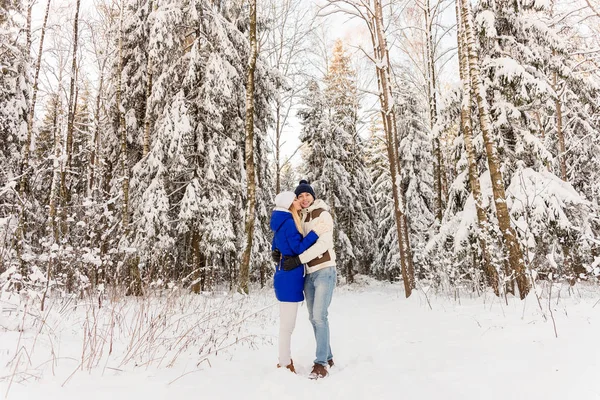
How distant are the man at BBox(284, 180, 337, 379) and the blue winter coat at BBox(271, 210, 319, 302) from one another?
0.08 m

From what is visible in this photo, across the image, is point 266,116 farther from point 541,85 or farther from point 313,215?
point 313,215

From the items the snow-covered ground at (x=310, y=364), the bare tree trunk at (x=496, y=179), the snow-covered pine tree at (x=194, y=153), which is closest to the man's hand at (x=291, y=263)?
the snow-covered ground at (x=310, y=364)

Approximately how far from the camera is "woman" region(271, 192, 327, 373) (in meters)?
3.74

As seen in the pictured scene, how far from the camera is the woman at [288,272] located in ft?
12.3

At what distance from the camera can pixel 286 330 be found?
3.80 metres

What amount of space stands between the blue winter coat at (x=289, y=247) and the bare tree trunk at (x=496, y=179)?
16.3ft

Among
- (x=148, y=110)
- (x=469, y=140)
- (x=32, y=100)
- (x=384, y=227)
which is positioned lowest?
(x=384, y=227)

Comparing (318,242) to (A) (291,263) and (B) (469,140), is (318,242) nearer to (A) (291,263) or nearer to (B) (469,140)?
(A) (291,263)

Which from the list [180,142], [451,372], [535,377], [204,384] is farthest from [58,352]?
[180,142]

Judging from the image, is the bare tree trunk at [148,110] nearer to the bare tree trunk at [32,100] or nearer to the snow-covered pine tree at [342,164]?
the bare tree trunk at [32,100]

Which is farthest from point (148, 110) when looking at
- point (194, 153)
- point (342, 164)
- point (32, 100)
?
point (342, 164)

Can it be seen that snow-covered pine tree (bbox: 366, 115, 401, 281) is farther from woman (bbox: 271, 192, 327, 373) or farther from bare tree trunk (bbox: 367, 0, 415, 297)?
woman (bbox: 271, 192, 327, 373)

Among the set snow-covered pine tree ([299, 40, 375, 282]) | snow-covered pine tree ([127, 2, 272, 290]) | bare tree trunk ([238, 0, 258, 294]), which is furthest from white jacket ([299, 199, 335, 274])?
snow-covered pine tree ([299, 40, 375, 282])

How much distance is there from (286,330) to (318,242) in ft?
3.33
